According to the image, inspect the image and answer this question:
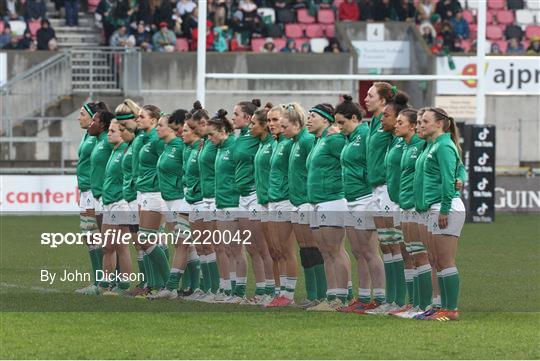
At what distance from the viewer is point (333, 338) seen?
38.1ft

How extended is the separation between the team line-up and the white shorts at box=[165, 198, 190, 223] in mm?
13

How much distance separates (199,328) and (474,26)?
25537 mm

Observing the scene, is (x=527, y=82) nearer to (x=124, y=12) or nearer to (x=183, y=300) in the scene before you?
(x=124, y=12)

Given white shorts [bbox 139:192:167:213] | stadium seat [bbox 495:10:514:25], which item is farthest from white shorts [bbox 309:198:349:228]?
stadium seat [bbox 495:10:514:25]

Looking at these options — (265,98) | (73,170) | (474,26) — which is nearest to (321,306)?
(73,170)

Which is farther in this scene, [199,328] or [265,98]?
[265,98]

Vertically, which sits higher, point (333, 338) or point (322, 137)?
point (322, 137)

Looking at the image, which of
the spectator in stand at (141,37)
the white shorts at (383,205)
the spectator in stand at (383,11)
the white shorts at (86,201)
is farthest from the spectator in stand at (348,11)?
the white shorts at (383,205)

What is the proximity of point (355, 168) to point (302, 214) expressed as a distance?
74cm

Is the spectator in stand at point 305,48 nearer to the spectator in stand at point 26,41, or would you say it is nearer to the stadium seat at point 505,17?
the stadium seat at point 505,17

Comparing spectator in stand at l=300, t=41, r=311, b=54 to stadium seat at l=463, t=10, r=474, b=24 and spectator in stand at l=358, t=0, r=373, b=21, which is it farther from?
stadium seat at l=463, t=10, r=474, b=24

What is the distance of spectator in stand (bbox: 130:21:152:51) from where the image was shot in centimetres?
3328

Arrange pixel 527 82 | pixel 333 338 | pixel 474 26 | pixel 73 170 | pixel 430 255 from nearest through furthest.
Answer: pixel 333 338 < pixel 430 255 < pixel 73 170 < pixel 527 82 < pixel 474 26

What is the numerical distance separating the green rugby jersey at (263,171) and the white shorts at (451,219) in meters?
2.21
